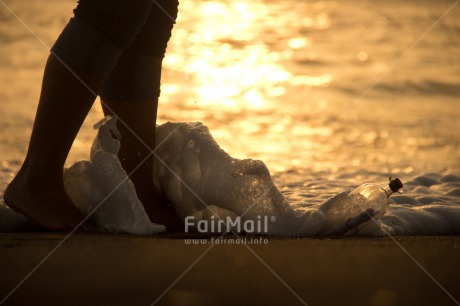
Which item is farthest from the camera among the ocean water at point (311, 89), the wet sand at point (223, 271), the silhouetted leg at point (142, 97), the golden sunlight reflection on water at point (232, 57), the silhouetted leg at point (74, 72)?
the golden sunlight reflection on water at point (232, 57)

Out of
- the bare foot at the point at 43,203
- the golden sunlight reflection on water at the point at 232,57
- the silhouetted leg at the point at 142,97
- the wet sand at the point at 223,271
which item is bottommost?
the wet sand at the point at 223,271

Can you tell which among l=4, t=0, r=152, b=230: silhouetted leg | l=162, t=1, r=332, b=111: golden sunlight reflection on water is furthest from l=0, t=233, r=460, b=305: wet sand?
l=162, t=1, r=332, b=111: golden sunlight reflection on water

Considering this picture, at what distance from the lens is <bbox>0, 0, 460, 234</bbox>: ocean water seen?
167 inches

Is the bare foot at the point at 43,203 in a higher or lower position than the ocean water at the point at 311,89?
lower

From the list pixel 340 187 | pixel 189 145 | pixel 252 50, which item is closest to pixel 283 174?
pixel 340 187

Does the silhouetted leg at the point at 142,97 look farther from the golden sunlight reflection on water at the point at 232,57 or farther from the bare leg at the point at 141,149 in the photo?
the golden sunlight reflection on water at the point at 232,57

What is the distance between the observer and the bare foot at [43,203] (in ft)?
8.46

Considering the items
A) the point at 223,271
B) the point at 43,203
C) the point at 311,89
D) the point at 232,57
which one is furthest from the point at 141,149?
the point at 232,57

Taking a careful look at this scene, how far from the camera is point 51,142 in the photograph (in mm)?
2518

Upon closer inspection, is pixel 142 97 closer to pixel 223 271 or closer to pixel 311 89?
pixel 223 271

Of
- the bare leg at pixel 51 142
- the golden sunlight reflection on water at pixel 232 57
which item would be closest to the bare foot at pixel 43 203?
Answer: the bare leg at pixel 51 142

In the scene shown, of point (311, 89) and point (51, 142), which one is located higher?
point (311, 89)

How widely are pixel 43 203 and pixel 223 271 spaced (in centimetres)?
68

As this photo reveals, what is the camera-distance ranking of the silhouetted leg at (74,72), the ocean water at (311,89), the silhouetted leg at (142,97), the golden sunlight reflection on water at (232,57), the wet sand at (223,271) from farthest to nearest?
the golden sunlight reflection on water at (232,57), the ocean water at (311,89), the silhouetted leg at (142,97), the silhouetted leg at (74,72), the wet sand at (223,271)
